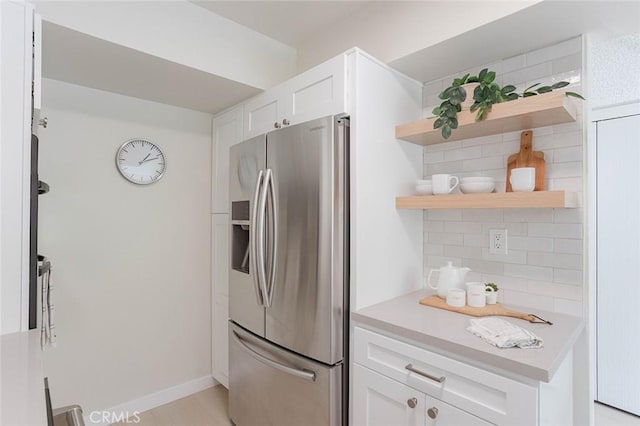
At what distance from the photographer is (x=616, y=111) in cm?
234

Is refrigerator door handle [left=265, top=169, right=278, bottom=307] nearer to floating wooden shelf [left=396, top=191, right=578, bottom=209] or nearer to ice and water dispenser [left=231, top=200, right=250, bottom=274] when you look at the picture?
ice and water dispenser [left=231, top=200, right=250, bottom=274]

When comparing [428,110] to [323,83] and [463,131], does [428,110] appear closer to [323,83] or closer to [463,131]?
[463,131]

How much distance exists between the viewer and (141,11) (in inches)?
69.3

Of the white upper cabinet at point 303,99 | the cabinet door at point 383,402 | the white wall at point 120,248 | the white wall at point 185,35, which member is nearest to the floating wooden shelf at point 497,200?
the white upper cabinet at point 303,99

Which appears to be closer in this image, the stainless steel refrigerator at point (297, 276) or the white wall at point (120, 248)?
the stainless steel refrigerator at point (297, 276)

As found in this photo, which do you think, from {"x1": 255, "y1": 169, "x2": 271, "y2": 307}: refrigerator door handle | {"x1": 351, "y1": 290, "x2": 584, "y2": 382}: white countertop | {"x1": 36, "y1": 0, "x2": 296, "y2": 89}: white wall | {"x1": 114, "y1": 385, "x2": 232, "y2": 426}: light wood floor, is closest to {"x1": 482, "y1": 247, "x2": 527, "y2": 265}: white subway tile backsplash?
{"x1": 351, "y1": 290, "x2": 584, "y2": 382}: white countertop

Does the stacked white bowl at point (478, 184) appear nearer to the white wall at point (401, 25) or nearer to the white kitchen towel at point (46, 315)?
the white wall at point (401, 25)

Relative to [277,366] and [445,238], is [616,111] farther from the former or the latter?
[277,366]

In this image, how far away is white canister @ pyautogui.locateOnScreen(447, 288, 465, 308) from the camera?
156 centimetres

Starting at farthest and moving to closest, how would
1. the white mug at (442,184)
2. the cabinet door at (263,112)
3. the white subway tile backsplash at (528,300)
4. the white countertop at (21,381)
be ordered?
1. the cabinet door at (263,112)
2. the white mug at (442,184)
3. the white subway tile backsplash at (528,300)
4. the white countertop at (21,381)

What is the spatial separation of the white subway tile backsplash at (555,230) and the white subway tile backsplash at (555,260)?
0.08 meters

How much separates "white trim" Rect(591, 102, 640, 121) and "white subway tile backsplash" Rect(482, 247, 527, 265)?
126cm

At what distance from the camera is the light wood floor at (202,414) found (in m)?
2.22

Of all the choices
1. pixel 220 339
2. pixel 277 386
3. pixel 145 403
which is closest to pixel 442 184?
pixel 277 386
